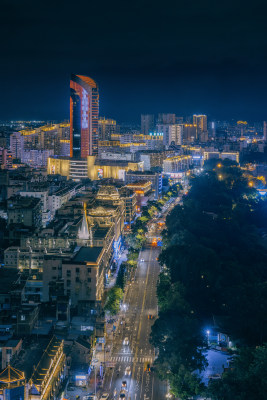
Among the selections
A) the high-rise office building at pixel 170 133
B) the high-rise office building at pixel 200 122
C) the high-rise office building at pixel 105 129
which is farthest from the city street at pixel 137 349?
the high-rise office building at pixel 200 122

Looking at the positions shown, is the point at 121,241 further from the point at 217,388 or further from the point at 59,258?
the point at 217,388

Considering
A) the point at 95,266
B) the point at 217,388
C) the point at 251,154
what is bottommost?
the point at 217,388

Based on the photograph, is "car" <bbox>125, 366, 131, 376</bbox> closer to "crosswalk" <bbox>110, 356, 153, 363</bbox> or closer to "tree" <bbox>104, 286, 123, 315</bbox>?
"crosswalk" <bbox>110, 356, 153, 363</bbox>

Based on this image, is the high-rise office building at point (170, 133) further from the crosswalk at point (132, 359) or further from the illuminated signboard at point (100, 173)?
the crosswalk at point (132, 359)

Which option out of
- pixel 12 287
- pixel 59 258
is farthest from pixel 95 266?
pixel 12 287

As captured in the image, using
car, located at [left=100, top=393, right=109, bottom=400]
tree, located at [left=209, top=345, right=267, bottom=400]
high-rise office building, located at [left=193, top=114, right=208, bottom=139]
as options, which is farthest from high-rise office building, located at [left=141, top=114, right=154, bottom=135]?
tree, located at [left=209, top=345, right=267, bottom=400]
